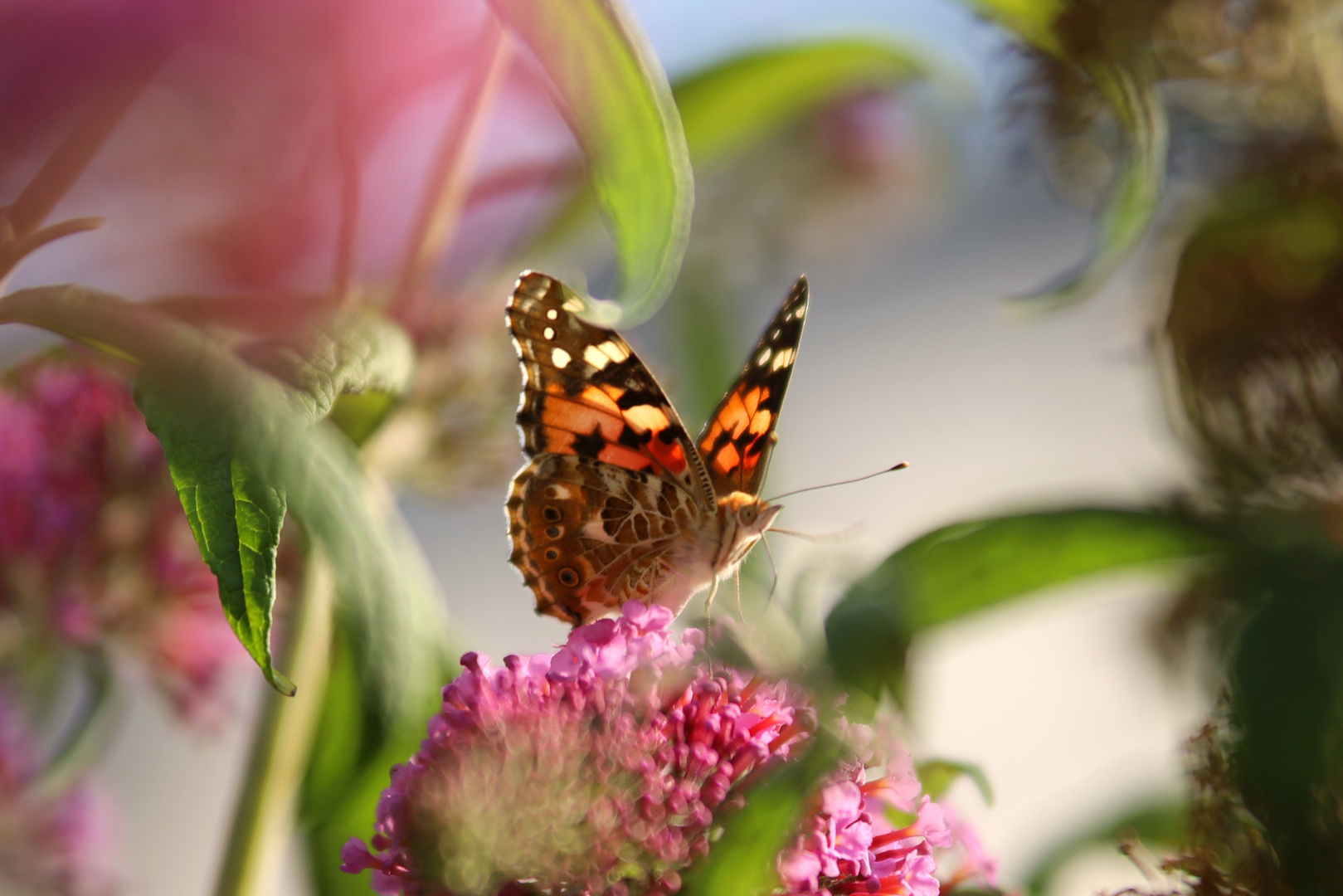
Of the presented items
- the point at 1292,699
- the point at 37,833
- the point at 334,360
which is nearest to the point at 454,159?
the point at 334,360

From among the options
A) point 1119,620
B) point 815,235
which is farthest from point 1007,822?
point 815,235

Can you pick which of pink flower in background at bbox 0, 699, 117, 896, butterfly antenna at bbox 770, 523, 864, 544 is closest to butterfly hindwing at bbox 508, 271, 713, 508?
butterfly antenna at bbox 770, 523, 864, 544

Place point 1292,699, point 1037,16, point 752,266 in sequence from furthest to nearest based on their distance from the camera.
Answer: point 752,266 < point 1037,16 < point 1292,699

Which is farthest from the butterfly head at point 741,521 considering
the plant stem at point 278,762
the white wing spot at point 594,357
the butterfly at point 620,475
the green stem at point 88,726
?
the green stem at point 88,726

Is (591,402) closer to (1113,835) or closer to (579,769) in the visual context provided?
(579,769)

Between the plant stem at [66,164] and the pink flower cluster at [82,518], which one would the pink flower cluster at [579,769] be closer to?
the plant stem at [66,164]

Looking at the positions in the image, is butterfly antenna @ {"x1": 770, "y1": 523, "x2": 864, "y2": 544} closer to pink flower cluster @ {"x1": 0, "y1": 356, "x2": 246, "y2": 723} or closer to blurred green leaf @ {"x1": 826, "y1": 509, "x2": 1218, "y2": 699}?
blurred green leaf @ {"x1": 826, "y1": 509, "x2": 1218, "y2": 699}
